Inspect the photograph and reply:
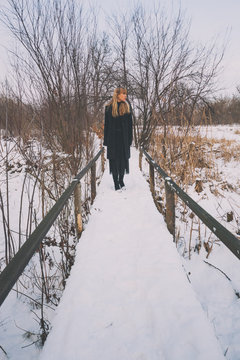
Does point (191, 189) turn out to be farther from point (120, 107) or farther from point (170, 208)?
point (170, 208)

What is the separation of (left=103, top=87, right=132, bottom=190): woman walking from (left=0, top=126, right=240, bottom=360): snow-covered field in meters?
1.40

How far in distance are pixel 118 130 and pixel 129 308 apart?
9.94 ft

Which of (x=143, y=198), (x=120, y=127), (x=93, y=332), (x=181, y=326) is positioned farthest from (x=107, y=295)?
(x=120, y=127)

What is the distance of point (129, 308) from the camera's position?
1435 millimetres

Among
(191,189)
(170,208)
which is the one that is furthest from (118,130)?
(191,189)

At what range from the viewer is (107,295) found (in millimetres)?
1550

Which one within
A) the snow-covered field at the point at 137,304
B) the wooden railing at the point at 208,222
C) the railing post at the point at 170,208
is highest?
the wooden railing at the point at 208,222

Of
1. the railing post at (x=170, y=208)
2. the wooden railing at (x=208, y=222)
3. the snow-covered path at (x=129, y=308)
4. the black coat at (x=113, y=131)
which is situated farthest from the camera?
the black coat at (x=113, y=131)

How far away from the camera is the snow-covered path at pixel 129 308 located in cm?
114

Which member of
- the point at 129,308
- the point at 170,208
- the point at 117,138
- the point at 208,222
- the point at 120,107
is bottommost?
the point at 129,308

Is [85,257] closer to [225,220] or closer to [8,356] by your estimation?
[8,356]

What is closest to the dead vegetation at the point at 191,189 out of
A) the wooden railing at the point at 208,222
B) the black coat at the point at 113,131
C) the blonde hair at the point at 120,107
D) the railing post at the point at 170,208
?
the railing post at the point at 170,208

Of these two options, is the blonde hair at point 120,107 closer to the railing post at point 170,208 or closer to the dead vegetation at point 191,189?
the dead vegetation at point 191,189

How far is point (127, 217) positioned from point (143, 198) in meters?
0.80
